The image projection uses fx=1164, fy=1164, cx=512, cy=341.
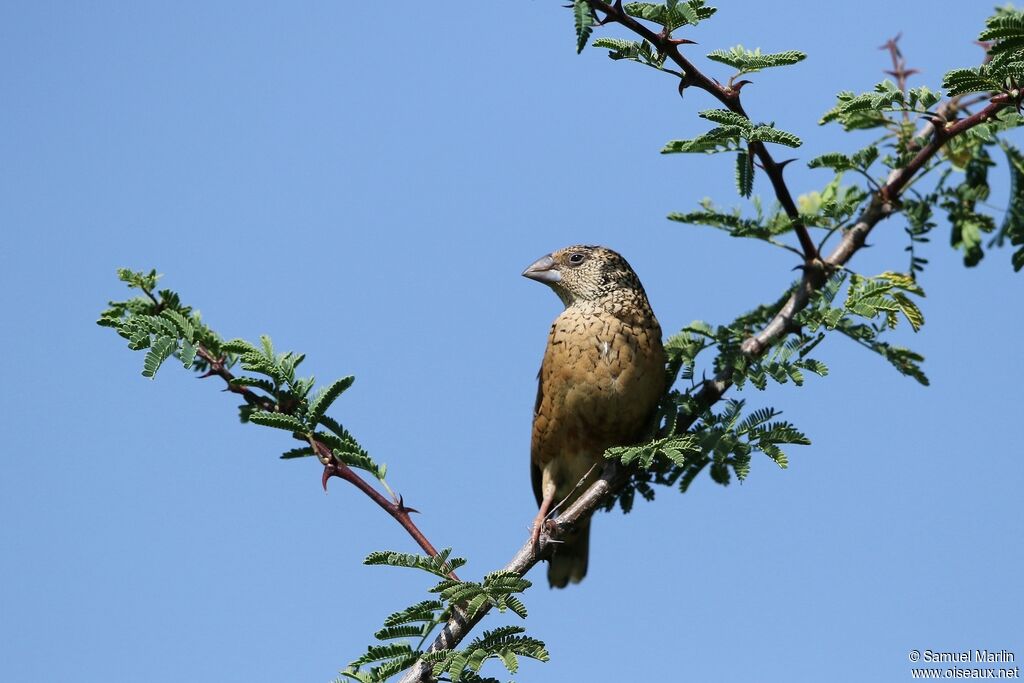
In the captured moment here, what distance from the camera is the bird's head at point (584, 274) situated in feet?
21.2

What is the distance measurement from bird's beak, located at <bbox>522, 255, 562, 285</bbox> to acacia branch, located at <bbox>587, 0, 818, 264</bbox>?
1850 millimetres

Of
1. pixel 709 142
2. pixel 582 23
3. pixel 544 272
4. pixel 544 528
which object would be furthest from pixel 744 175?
pixel 544 272

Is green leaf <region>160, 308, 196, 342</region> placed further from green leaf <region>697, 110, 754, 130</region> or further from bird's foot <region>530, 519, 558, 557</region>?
green leaf <region>697, 110, 754, 130</region>

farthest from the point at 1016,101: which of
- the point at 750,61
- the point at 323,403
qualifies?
the point at 323,403

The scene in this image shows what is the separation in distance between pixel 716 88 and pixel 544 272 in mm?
2414

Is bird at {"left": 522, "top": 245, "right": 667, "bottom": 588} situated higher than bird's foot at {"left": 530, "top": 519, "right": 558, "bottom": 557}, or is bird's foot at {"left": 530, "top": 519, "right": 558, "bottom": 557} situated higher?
bird at {"left": 522, "top": 245, "right": 667, "bottom": 588}

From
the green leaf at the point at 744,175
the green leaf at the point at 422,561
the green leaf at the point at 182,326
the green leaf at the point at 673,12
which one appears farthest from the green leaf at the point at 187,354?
the green leaf at the point at 744,175

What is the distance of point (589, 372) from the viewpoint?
5.94 meters

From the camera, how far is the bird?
19.1ft

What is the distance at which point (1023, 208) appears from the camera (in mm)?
5418

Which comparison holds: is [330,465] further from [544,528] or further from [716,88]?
[716,88]

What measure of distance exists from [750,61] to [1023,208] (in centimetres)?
179

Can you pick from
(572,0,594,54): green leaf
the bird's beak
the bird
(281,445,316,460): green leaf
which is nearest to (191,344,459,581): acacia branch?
(281,445,316,460): green leaf

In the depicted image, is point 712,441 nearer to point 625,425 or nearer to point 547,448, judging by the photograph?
point 625,425
